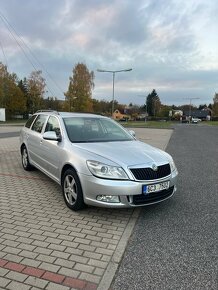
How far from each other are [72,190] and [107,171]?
0.82m

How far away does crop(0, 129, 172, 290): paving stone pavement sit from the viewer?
2.91 metres

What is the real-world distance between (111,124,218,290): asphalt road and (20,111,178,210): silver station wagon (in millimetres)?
363

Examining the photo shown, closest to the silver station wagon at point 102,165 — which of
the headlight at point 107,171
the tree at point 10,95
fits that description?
the headlight at point 107,171

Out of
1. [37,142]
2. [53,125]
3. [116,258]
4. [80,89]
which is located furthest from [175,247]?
[80,89]

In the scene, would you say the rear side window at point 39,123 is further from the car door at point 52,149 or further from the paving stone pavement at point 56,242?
the paving stone pavement at point 56,242

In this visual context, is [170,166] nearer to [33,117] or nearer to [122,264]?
[122,264]

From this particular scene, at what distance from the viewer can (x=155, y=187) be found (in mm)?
4406

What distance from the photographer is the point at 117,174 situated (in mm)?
4230

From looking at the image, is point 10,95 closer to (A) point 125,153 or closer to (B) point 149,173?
(A) point 125,153

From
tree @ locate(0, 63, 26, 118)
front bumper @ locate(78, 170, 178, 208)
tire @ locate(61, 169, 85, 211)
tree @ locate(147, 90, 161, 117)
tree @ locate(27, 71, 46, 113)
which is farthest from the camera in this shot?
tree @ locate(147, 90, 161, 117)

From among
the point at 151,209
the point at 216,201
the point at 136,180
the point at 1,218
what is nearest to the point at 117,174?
the point at 136,180

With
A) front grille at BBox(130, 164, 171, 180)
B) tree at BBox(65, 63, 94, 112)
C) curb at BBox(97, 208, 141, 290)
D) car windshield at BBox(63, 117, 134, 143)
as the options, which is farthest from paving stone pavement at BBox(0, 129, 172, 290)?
tree at BBox(65, 63, 94, 112)

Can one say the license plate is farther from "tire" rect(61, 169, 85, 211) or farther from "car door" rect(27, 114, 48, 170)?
"car door" rect(27, 114, 48, 170)

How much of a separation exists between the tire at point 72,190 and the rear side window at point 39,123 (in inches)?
83.8
